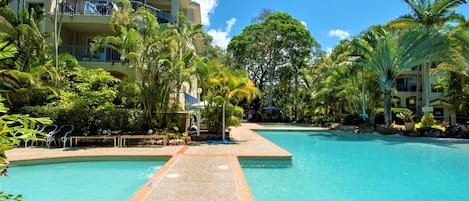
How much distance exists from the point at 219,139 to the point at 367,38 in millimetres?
14213

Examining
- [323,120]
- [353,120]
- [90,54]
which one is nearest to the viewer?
[90,54]

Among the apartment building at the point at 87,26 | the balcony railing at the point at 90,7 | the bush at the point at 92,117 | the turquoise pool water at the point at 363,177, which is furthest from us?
the balcony railing at the point at 90,7

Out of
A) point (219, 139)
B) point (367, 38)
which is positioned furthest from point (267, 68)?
point (219, 139)

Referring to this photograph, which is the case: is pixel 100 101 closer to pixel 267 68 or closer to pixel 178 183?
pixel 178 183

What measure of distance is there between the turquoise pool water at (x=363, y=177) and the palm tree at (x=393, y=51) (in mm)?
9598

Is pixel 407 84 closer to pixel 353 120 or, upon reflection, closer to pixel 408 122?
pixel 353 120

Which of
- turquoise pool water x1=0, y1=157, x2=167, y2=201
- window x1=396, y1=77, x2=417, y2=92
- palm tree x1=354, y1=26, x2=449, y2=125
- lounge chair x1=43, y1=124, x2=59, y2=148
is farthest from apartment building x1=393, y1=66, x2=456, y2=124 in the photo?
lounge chair x1=43, y1=124, x2=59, y2=148

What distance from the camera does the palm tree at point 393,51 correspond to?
19031 millimetres

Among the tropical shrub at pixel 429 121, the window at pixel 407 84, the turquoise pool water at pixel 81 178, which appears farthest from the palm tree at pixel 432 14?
the turquoise pool water at pixel 81 178

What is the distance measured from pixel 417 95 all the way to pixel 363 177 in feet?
99.1

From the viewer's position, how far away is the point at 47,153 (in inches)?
398

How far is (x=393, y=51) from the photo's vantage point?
19.9 metres

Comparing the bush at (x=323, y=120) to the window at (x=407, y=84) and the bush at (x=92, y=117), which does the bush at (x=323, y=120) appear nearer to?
the window at (x=407, y=84)

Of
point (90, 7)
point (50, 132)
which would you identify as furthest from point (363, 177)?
point (90, 7)
